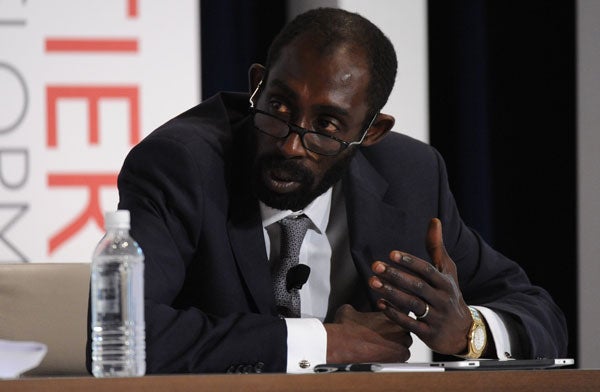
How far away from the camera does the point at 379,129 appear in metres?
2.54

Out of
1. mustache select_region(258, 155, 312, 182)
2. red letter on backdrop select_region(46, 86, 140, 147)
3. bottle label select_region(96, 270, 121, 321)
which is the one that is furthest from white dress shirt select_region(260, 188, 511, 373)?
red letter on backdrop select_region(46, 86, 140, 147)

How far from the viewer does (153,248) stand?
2.13m

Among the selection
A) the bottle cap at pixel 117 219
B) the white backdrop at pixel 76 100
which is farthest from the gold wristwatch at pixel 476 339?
the white backdrop at pixel 76 100

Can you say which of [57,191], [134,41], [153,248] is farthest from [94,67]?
[153,248]

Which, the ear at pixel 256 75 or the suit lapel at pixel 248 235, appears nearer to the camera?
the suit lapel at pixel 248 235

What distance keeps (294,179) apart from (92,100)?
1403mm

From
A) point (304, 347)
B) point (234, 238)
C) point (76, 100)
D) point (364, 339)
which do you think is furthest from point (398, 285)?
point (76, 100)

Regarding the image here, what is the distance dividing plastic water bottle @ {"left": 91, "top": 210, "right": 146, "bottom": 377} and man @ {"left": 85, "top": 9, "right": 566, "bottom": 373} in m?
0.25

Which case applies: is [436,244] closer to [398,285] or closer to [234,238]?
[398,285]

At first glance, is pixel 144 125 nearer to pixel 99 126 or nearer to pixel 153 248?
pixel 99 126

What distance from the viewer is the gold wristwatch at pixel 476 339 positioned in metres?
2.23

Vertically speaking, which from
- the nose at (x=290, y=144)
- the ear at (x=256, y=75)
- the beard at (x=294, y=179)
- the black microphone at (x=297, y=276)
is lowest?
the black microphone at (x=297, y=276)

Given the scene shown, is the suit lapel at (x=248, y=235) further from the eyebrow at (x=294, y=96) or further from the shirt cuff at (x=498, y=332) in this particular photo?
the shirt cuff at (x=498, y=332)

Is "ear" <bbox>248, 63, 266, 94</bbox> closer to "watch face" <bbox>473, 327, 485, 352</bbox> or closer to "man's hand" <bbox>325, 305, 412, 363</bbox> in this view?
"man's hand" <bbox>325, 305, 412, 363</bbox>
